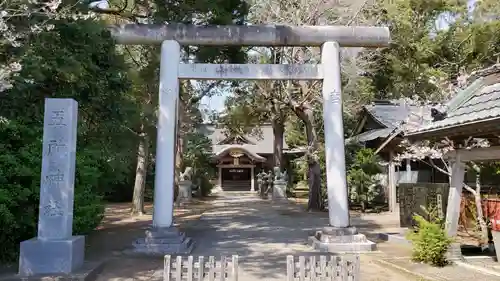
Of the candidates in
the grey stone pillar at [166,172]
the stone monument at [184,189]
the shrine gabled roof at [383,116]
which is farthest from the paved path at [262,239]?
the stone monument at [184,189]

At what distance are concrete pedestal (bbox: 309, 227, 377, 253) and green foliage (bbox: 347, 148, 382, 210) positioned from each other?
9573mm

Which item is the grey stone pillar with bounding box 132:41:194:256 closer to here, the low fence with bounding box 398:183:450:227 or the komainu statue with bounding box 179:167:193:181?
the low fence with bounding box 398:183:450:227

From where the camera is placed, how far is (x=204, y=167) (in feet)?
105

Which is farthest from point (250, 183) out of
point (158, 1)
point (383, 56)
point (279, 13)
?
point (158, 1)

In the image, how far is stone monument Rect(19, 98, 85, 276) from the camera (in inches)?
264

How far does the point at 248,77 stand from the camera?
10.1m

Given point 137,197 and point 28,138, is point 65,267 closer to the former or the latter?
point 28,138

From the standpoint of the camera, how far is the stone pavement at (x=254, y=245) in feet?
23.8

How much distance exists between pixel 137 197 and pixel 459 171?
41.5 ft

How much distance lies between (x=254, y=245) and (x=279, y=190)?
55.8ft

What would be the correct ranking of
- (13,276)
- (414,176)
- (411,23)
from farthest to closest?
(411,23)
(414,176)
(13,276)

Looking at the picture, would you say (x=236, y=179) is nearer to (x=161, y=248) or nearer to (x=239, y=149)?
(x=239, y=149)

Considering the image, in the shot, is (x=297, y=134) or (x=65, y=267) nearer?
(x=65, y=267)

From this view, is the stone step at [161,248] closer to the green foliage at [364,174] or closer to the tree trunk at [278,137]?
the green foliage at [364,174]
